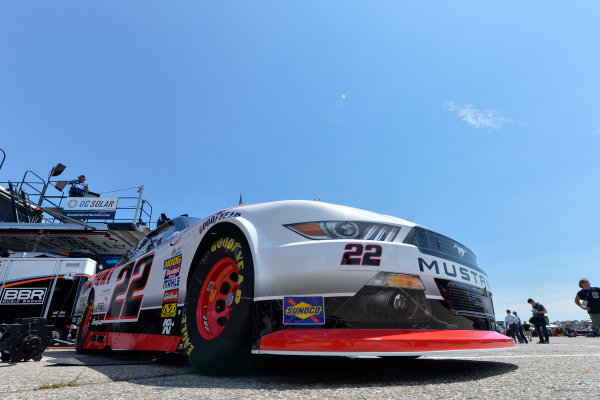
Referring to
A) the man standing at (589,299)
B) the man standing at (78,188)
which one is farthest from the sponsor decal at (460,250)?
the man standing at (78,188)

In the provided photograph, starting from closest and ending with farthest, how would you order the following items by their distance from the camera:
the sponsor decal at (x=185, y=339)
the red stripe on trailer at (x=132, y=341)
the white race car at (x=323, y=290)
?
the white race car at (x=323, y=290) < the sponsor decal at (x=185, y=339) < the red stripe on trailer at (x=132, y=341)

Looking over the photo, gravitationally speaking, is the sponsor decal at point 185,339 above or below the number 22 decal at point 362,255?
below

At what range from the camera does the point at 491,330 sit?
2.48 meters

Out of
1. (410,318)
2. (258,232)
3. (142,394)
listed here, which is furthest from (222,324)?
(410,318)

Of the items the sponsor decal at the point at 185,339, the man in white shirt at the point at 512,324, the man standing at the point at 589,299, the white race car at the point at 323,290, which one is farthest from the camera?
the man in white shirt at the point at 512,324

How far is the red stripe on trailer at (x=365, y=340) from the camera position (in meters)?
1.76

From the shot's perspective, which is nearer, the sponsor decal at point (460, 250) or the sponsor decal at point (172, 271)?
the sponsor decal at point (460, 250)

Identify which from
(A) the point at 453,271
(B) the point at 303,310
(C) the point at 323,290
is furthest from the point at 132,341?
(A) the point at 453,271

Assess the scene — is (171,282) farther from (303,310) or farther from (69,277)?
(69,277)

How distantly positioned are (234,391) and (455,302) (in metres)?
1.39

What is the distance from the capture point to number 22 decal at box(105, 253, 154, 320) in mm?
3397

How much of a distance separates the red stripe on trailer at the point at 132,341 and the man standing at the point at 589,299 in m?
6.82

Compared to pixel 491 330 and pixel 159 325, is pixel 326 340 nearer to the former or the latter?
pixel 491 330

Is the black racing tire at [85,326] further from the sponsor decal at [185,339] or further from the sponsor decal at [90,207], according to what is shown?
the sponsor decal at [90,207]
